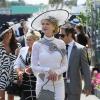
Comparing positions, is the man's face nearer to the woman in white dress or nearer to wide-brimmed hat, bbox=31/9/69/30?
wide-brimmed hat, bbox=31/9/69/30

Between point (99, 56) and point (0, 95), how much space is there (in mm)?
7898

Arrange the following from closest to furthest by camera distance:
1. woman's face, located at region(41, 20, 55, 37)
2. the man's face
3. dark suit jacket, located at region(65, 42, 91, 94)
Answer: woman's face, located at region(41, 20, 55, 37) < dark suit jacket, located at region(65, 42, 91, 94) < the man's face

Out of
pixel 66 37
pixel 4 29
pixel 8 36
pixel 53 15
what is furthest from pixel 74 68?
pixel 4 29

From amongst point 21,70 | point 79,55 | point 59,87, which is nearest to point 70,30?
point 79,55

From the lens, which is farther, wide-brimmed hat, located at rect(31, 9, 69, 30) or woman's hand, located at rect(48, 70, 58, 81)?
wide-brimmed hat, located at rect(31, 9, 69, 30)

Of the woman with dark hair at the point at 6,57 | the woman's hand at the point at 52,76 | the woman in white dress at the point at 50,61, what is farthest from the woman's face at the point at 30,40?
the woman's hand at the point at 52,76

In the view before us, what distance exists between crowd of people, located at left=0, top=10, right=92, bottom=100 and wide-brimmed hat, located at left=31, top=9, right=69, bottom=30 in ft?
0.22

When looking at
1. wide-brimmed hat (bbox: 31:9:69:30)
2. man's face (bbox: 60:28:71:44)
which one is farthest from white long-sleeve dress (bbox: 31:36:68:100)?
man's face (bbox: 60:28:71:44)

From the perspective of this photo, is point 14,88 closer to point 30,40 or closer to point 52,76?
point 30,40

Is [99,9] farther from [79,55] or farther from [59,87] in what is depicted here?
[59,87]

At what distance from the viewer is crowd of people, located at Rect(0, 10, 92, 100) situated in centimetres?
614

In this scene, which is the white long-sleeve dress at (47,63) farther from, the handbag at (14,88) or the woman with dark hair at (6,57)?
the woman with dark hair at (6,57)

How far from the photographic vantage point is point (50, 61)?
20.1 feet

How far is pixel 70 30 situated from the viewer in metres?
7.41
